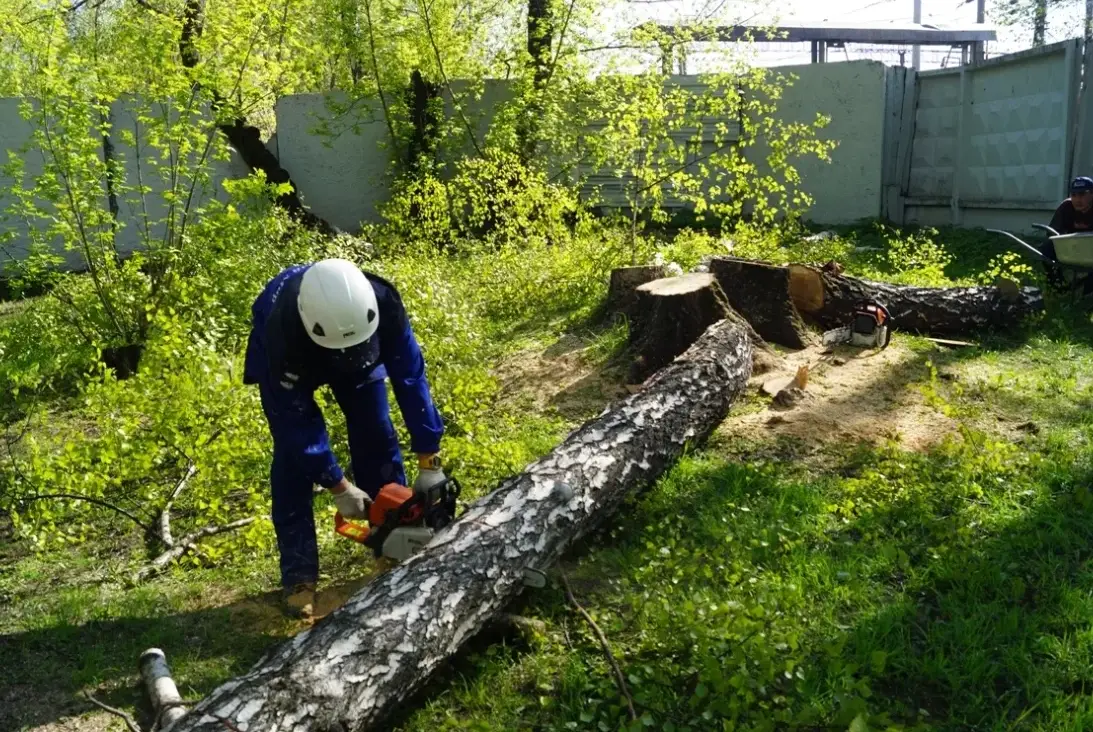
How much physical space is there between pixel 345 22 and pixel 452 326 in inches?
334

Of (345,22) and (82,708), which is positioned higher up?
(345,22)

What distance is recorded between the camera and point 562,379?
6348 millimetres

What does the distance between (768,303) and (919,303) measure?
4.15 ft

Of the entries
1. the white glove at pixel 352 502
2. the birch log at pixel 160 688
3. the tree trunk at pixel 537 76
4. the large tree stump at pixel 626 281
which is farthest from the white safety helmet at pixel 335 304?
the tree trunk at pixel 537 76

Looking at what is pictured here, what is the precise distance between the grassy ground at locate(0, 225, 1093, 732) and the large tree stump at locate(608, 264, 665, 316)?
8.22 feet

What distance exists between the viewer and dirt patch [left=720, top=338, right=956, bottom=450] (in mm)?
4883

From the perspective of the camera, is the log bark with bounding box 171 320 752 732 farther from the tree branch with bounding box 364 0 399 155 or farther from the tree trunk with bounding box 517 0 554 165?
the tree branch with bounding box 364 0 399 155

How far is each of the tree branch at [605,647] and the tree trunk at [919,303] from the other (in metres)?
4.13

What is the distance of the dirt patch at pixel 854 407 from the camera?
488 centimetres

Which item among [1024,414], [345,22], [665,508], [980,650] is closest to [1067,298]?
[1024,414]

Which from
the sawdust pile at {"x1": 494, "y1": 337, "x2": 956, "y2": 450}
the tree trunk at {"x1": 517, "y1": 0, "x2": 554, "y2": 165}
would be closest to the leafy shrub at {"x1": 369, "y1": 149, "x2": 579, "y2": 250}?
the tree trunk at {"x1": 517, "y1": 0, "x2": 554, "y2": 165}

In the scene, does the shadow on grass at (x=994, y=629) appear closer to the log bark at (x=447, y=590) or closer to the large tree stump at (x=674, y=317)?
the log bark at (x=447, y=590)

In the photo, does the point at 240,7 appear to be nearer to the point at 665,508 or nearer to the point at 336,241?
the point at 336,241

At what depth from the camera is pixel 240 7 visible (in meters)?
7.28
